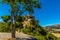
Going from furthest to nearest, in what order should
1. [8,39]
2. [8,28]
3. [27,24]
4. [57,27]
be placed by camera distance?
A: [57,27]
[27,24]
[8,28]
[8,39]

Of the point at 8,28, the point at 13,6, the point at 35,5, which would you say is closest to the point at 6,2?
the point at 13,6

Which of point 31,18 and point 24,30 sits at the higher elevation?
point 31,18

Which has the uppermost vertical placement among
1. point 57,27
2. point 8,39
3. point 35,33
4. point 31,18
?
point 57,27

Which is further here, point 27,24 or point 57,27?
point 57,27

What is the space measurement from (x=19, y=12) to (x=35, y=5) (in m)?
2.25

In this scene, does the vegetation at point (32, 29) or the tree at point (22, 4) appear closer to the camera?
the tree at point (22, 4)

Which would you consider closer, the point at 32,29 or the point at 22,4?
the point at 22,4

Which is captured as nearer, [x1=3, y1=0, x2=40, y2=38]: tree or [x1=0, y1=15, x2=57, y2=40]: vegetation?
[x1=3, y1=0, x2=40, y2=38]: tree

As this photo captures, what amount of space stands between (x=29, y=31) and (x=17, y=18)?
11.6 m

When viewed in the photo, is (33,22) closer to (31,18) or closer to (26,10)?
(31,18)

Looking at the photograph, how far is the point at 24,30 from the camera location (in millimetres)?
40125

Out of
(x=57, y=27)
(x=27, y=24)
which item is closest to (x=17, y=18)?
(x=27, y=24)

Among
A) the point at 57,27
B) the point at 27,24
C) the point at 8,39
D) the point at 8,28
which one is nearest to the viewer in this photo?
the point at 8,39

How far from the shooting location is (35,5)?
28.9m
